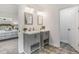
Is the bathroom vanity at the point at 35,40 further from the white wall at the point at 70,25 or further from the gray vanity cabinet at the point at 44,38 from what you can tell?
the white wall at the point at 70,25

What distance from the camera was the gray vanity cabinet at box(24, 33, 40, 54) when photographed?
1.54 m

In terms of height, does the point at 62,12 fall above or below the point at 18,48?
above

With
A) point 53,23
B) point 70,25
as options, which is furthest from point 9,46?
point 70,25

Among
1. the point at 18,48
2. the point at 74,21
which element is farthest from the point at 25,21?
the point at 74,21

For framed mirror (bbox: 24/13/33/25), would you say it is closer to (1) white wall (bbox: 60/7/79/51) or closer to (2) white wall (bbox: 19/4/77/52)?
(2) white wall (bbox: 19/4/77/52)

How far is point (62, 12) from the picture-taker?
163 centimetres

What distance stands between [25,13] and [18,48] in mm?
762

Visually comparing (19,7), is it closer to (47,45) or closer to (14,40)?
(14,40)

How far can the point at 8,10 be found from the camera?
144 cm

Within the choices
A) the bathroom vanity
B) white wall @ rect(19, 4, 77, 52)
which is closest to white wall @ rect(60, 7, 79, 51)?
white wall @ rect(19, 4, 77, 52)

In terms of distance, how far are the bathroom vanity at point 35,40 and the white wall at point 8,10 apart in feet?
1.57

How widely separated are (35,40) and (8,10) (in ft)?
Answer: 2.78

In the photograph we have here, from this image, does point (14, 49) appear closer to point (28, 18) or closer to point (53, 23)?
point (28, 18)
